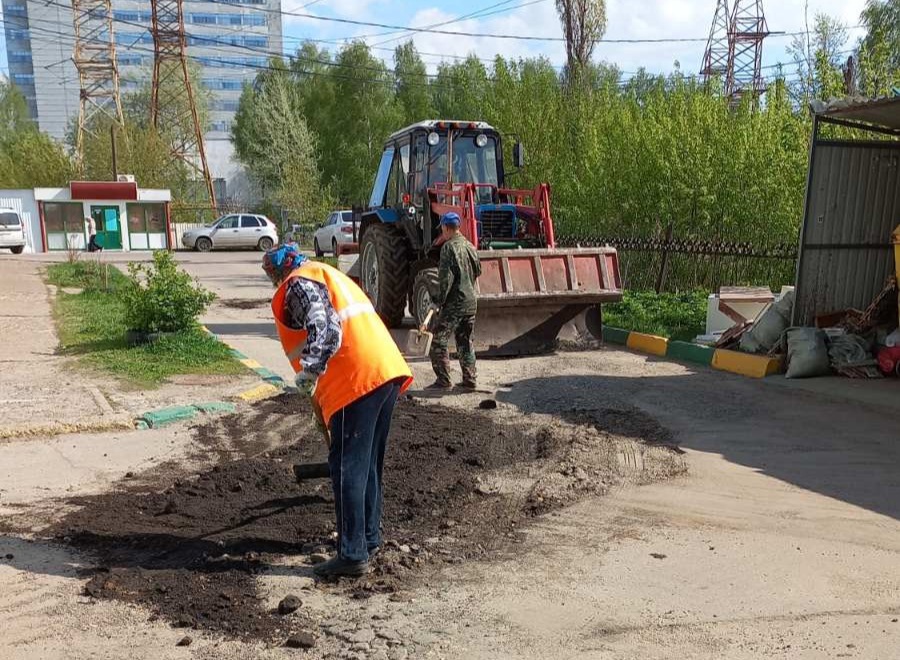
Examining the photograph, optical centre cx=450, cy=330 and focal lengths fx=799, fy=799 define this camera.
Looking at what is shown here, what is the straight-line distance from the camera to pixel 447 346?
27.8 ft

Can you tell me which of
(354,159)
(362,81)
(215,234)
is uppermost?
(362,81)

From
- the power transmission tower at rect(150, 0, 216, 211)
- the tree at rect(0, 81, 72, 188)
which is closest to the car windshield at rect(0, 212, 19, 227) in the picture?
the tree at rect(0, 81, 72, 188)

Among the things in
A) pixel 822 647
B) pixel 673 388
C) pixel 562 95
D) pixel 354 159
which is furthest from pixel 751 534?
pixel 354 159

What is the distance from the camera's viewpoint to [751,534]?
4496 mm

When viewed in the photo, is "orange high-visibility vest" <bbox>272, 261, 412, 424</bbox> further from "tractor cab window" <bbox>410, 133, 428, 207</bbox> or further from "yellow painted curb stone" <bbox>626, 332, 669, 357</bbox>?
"tractor cab window" <bbox>410, 133, 428, 207</bbox>

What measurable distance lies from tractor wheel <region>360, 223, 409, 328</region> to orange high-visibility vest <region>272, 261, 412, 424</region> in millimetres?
7372

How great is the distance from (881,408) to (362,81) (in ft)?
146

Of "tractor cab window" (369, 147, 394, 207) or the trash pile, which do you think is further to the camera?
"tractor cab window" (369, 147, 394, 207)

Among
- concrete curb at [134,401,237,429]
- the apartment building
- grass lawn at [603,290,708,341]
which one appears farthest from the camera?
the apartment building

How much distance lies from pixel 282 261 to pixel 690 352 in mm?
7015

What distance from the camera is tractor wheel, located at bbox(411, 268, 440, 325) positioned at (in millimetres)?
10102

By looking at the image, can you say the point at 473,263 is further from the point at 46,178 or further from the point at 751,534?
the point at 46,178

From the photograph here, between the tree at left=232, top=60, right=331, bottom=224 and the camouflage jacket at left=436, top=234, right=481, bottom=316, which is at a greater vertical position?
the tree at left=232, top=60, right=331, bottom=224

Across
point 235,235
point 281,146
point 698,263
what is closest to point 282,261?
point 698,263
